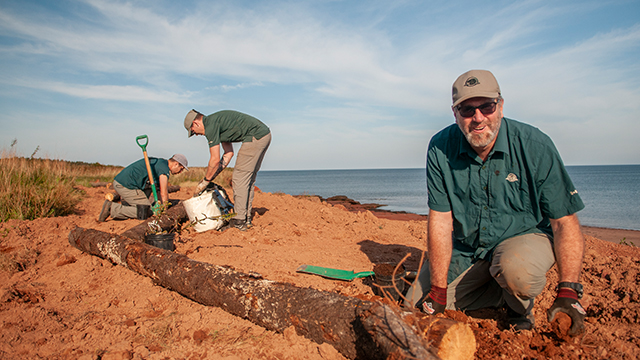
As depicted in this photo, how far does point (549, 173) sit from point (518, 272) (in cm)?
77

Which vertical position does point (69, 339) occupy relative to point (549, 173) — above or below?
below

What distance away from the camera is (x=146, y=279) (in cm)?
350

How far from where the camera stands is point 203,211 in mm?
5363

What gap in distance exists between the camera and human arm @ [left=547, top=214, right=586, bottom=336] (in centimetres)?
225

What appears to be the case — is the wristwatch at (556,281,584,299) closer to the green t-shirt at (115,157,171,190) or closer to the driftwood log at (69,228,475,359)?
the driftwood log at (69,228,475,359)

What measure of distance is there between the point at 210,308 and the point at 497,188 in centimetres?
250

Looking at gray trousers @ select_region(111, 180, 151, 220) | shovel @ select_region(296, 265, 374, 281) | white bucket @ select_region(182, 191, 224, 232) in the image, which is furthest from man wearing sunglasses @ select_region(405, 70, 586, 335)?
gray trousers @ select_region(111, 180, 151, 220)

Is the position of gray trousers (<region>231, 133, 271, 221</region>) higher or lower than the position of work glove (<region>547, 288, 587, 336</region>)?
higher

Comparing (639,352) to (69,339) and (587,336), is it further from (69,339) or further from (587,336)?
(69,339)

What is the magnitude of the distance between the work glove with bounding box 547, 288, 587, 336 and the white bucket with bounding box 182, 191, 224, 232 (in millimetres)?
4312

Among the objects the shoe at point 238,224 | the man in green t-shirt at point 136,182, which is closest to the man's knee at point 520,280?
the shoe at point 238,224

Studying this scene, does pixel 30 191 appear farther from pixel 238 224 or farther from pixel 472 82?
pixel 472 82

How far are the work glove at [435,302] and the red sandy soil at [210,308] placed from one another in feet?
0.26

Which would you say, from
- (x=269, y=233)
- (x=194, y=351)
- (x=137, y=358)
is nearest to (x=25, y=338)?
(x=137, y=358)
